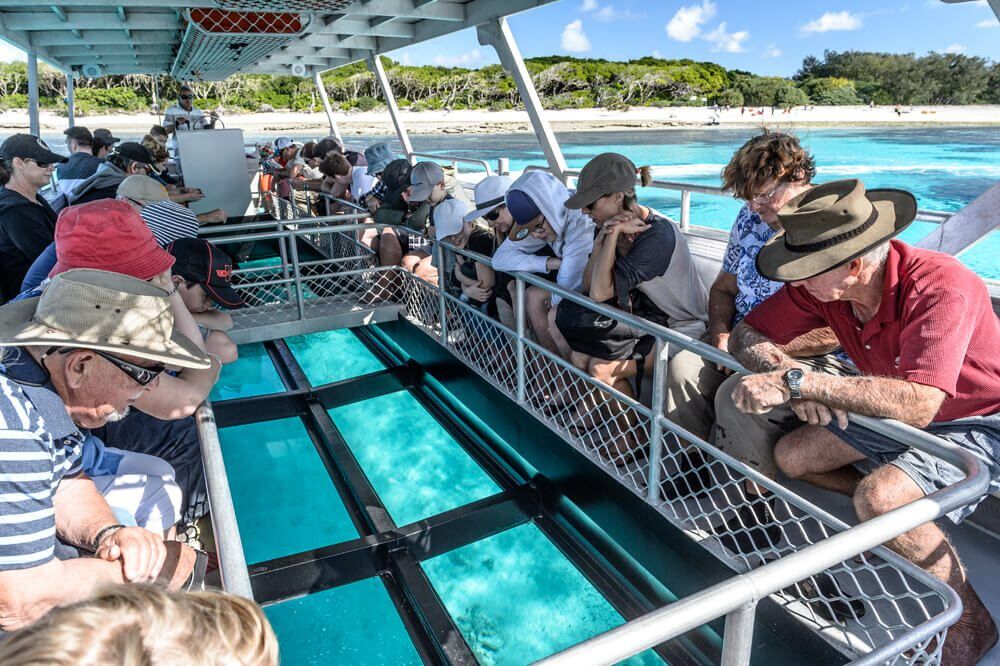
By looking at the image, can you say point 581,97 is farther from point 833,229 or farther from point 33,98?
point 833,229

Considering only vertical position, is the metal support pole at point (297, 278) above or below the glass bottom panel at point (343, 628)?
above

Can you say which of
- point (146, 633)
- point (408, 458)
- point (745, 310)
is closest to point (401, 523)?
point (408, 458)

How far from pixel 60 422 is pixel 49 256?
5.46ft

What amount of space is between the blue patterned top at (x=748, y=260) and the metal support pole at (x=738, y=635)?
5.72ft

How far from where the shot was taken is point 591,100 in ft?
137

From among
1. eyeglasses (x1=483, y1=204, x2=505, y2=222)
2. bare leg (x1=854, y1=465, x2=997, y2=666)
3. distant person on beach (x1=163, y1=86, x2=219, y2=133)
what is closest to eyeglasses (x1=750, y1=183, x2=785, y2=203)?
bare leg (x1=854, y1=465, x2=997, y2=666)

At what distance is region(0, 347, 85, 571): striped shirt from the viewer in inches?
45.7

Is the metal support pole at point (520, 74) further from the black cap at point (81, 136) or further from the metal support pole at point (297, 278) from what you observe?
the black cap at point (81, 136)

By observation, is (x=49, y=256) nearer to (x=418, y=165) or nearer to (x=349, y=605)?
(x=349, y=605)

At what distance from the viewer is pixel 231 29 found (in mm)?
5289

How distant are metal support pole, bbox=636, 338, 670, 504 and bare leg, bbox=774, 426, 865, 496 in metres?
0.41

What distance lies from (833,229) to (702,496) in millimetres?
1287

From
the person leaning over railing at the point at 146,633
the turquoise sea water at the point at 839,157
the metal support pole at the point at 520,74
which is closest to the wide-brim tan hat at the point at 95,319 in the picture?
the person leaning over railing at the point at 146,633

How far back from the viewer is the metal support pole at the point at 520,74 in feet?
17.2
